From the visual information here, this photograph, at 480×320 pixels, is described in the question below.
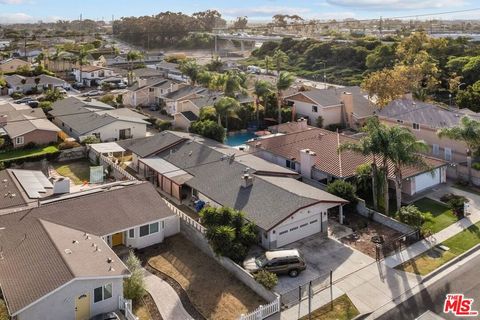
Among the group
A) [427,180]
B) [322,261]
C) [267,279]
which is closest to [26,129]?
[267,279]

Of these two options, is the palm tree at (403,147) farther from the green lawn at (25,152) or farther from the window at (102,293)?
the green lawn at (25,152)

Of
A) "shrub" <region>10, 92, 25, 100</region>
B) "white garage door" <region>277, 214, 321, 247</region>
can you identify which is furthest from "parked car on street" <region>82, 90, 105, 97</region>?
"white garage door" <region>277, 214, 321, 247</region>

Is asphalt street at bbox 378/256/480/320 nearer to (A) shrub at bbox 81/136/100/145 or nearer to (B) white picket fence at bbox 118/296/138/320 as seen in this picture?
(B) white picket fence at bbox 118/296/138/320

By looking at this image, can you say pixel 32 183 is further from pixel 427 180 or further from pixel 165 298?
pixel 427 180

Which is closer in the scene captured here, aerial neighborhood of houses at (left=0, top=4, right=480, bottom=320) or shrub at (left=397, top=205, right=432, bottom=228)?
aerial neighborhood of houses at (left=0, top=4, right=480, bottom=320)

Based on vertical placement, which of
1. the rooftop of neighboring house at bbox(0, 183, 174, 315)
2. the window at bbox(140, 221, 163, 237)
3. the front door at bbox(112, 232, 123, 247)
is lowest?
the front door at bbox(112, 232, 123, 247)

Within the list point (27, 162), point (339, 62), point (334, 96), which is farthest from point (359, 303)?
point (339, 62)
